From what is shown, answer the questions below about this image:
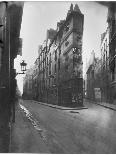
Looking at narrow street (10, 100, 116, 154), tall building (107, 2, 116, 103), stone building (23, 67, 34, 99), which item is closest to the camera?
narrow street (10, 100, 116, 154)

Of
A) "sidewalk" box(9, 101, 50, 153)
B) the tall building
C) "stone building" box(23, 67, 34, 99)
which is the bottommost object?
"sidewalk" box(9, 101, 50, 153)

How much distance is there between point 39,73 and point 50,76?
0.18 meters

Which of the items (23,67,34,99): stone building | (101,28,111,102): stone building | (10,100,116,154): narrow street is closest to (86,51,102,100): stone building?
(101,28,111,102): stone building

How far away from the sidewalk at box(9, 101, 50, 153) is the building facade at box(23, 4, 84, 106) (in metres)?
0.52

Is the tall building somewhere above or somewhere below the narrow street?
above

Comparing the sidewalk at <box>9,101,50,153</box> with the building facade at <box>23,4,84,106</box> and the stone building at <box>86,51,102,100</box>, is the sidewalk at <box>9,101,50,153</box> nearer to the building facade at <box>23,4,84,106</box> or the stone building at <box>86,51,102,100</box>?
the building facade at <box>23,4,84,106</box>

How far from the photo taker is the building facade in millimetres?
3514

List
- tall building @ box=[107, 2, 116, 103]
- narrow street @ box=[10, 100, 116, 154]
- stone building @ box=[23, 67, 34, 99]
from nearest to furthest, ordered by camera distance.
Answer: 1. narrow street @ box=[10, 100, 116, 154]
2. tall building @ box=[107, 2, 116, 103]
3. stone building @ box=[23, 67, 34, 99]

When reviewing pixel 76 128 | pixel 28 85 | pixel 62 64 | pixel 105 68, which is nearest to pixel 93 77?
pixel 105 68

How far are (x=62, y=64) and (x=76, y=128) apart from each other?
936 millimetres

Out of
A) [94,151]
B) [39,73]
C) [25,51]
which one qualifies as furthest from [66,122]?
[25,51]

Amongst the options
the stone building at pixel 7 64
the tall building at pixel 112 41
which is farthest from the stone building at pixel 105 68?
the stone building at pixel 7 64

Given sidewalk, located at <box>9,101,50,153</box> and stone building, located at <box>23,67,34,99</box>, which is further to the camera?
stone building, located at <box>23,67,34,99</box>

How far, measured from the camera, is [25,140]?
330 cm
